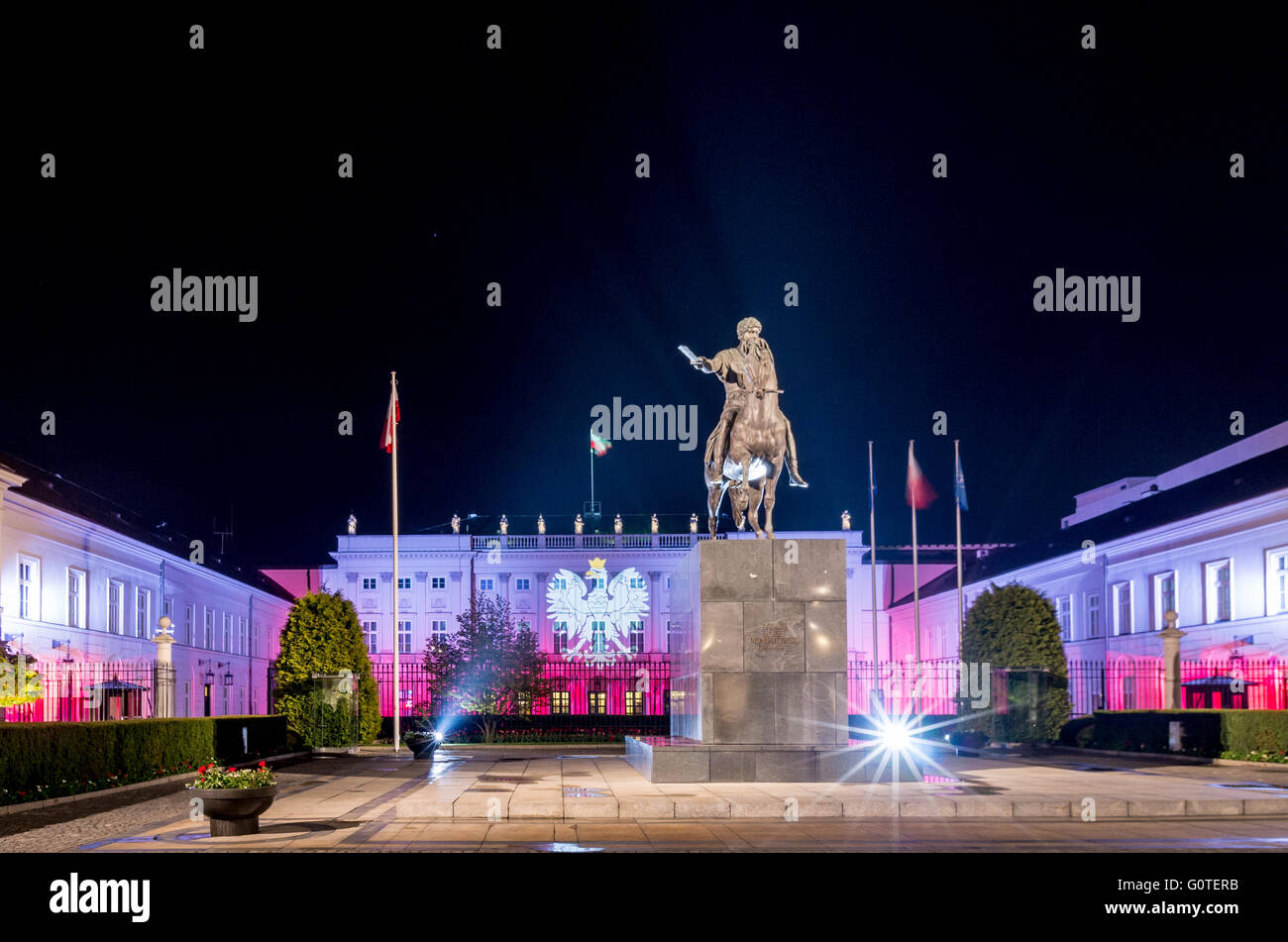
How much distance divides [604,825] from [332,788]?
330 inches

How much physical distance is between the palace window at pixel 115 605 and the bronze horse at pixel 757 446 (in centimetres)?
3503

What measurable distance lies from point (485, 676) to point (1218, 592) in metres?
25.0

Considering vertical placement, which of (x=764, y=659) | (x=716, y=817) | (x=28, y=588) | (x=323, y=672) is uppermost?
(x=28, y=588)

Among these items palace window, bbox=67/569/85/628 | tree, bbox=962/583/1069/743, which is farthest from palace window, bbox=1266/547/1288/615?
palace window, bbox=67/569/85/628

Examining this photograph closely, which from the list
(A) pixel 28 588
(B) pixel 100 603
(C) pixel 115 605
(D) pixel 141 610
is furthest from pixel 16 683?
(D) pixel 141 610

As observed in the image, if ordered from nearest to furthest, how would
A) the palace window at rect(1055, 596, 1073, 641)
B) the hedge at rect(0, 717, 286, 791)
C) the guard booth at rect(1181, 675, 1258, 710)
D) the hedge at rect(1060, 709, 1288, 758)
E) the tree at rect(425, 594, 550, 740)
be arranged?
the hedge at rect(0, 717, 286, 791), the hedge at rect(1060, 709, 1288, 758), the guard booth at rect(1181, 675, 1258, 710), the tree at rect(425, 594, 550, 740), the palace window at rect(1055, 596, 1073, 641)

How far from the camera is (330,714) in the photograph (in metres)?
41.5

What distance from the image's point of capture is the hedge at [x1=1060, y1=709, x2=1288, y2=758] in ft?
97.3

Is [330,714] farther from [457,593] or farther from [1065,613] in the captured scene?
[457,593]

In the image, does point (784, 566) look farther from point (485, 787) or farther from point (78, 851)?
point (78, 851)

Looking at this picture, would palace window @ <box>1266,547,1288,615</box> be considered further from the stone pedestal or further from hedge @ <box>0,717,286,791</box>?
hedge @ <box>0,717,286,791</box>

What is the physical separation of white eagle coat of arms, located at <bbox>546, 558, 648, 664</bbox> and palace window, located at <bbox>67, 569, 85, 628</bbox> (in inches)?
1665

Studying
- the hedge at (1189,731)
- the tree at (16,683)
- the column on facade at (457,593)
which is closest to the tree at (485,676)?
the hedge at (1189,731)

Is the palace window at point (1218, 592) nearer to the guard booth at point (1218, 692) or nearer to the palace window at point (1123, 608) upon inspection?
the guard booth at point (1218, 692)
